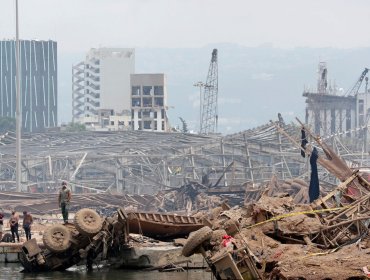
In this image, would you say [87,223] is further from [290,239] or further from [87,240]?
[290,239]

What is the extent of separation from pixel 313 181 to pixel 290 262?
78.8 feet

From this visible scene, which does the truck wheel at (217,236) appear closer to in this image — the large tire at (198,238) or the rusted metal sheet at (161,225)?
the large tire at (198,238)

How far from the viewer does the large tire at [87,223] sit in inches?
1447

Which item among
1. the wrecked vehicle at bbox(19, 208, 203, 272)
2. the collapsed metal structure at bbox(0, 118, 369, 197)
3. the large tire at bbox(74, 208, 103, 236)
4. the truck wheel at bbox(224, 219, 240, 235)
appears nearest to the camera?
the truck wheel at bbox(224, 219, 240, 235)

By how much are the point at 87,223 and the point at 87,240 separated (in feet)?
1.84

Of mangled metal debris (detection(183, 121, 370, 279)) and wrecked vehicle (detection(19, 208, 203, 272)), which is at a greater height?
mangled metal debris (detection(183, 121, 370, 279))

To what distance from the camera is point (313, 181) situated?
50.3 m

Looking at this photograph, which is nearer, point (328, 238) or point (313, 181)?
point (328, 238)

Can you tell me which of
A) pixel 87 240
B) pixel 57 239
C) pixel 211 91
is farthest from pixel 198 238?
pixel 211 91

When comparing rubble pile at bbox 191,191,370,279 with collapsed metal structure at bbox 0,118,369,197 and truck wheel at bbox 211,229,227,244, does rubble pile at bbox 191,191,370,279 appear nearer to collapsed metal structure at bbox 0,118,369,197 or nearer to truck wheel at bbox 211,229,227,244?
truck wheel at bbox 211,229,227,244

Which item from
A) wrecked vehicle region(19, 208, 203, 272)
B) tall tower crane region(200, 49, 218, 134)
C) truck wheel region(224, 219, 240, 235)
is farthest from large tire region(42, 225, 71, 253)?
tall tower crane region(200, 49, 218, 134)

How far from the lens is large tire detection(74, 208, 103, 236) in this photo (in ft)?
121

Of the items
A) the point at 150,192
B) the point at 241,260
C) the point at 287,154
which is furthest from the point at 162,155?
the point at 241,260

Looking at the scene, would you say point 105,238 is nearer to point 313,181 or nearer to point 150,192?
point 313,181
